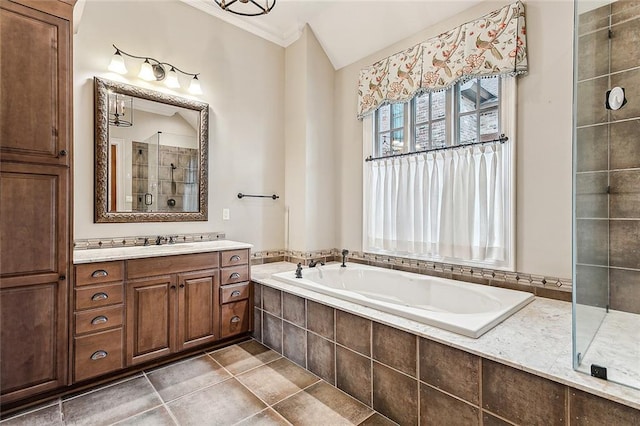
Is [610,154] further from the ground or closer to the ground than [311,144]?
closer to the ground

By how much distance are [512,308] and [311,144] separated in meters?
2.41

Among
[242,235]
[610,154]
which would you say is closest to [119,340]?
[242,235]

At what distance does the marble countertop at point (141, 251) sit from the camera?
2.03 m

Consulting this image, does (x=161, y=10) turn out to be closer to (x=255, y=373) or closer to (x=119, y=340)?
(x=119, y=340)

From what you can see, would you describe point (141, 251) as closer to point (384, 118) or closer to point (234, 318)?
point (234, 318)

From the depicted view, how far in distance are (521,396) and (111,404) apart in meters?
2.18

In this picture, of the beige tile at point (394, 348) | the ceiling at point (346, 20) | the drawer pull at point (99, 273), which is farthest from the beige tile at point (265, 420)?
the ceiling at point (346, 20)

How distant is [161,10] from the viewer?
2.72m

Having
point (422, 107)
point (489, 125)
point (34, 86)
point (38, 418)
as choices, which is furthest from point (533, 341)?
point (34, 86)

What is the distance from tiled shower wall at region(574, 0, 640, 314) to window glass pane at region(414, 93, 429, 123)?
4.05 ft

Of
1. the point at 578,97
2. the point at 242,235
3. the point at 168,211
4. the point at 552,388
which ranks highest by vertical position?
the point at 578,97

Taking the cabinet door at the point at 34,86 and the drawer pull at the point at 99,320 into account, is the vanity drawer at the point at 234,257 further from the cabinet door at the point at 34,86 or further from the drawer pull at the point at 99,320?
the cabinet door at the point at 34,86

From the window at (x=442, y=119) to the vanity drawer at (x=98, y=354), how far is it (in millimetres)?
2770

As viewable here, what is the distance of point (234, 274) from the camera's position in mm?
2688
